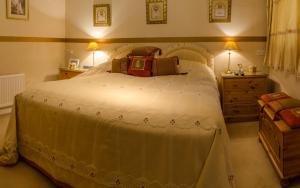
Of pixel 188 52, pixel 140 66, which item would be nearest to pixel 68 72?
pixel 140 66

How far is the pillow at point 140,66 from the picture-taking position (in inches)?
145

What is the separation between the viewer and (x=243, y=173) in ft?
8.29

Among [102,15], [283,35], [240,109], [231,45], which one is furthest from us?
[102,15]

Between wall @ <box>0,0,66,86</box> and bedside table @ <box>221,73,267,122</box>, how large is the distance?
10.6ft

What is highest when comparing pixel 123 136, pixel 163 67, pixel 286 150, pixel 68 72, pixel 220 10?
pixel 220 10

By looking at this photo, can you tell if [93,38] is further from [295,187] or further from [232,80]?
[295,187]

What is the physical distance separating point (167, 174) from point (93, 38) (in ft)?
13.2

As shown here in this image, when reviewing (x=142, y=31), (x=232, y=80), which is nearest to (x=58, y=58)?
(x=142, y=31)

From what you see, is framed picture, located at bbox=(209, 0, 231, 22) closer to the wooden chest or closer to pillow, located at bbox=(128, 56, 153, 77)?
pillow, located at bbox=(128, 56, 153, 77)

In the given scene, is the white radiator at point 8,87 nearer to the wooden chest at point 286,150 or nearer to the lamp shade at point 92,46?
the lamp shade at point 92,46

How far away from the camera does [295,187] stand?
2.33 metres

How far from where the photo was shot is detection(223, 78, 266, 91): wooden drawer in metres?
4.00

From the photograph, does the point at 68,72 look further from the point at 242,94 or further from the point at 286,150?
the point at 286,150

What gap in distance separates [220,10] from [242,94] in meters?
1.40
